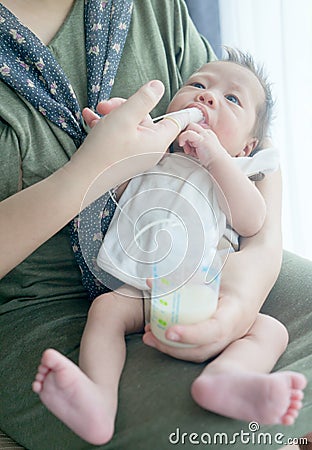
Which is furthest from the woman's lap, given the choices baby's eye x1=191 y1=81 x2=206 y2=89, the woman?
baby's eye x1=191 y1=81 x2=206 y2=89

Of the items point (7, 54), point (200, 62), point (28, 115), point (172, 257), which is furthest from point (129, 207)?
point (200, 62)

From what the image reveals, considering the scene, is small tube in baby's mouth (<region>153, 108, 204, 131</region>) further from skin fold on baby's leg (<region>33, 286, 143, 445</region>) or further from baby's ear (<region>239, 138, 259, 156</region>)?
skin fold on baby's leg (<region>33, 286, 143, 445</region>)

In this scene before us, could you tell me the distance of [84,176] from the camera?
110 centimetres

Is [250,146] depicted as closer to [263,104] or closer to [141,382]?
[263,104]

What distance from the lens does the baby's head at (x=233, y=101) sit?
133cm

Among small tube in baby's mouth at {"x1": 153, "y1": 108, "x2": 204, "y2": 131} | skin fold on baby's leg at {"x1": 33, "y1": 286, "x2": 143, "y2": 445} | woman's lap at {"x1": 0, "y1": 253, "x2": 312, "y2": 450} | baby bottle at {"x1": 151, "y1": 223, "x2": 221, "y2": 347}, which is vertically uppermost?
small tube in baby's mouth at {"x1": 153, "y1": 108, "x2": 204, "y2": 131}

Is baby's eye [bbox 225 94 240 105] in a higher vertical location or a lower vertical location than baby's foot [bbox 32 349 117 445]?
higher

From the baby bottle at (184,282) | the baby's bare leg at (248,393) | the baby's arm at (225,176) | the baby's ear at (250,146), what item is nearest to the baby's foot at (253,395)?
the baby's bare leg at (248,393)

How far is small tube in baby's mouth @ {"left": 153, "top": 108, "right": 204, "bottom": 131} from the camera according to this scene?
1.21 m

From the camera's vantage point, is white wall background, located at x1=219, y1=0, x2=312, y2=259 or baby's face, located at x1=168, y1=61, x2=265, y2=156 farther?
white wall background, located at x1=219, y1=0, x2=312, y2=259

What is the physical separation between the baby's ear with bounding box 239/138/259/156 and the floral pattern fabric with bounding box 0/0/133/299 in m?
0.30

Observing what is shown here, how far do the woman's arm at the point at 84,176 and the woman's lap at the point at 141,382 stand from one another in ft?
0.57

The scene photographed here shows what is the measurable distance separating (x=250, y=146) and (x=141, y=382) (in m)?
0.60

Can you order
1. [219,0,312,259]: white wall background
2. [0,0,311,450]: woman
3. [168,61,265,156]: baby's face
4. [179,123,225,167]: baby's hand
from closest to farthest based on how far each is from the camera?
[0,0,311,450]: woman
[179,123,225,167]: baby's hand
[168,61,265,156]: baby's face
[219,0,312,259]: white wall background
